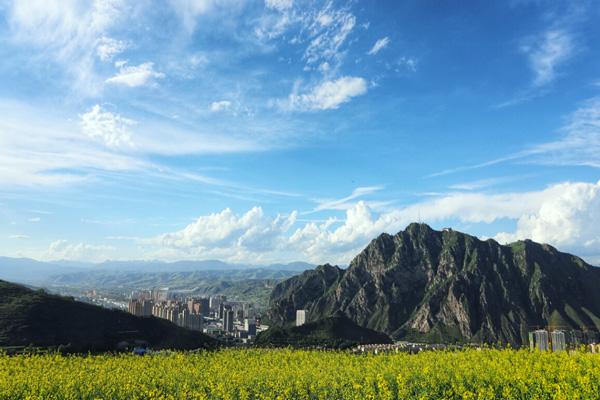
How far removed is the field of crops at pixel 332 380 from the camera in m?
46.1

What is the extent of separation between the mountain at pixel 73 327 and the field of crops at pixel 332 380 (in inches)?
2954

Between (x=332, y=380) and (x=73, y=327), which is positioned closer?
(x=332, y=380)

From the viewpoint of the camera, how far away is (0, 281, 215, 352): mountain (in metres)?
132

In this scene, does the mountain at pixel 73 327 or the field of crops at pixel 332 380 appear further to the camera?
the mountain at pixel 73 327

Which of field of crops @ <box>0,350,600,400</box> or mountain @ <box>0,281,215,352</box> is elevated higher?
field of crops @ <box>0,350,600,400</box>

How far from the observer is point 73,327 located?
146m

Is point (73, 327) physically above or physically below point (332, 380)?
below

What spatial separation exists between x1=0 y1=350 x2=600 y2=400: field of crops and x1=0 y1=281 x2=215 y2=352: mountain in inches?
2954

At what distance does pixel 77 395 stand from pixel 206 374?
49.3 ft

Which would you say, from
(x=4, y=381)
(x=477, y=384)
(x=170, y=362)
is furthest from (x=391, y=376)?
(x=4, y=381)

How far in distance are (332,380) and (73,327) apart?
12384cm

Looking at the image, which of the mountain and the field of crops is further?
the mountain

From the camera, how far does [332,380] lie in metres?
52.5

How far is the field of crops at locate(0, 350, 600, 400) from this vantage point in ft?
151
